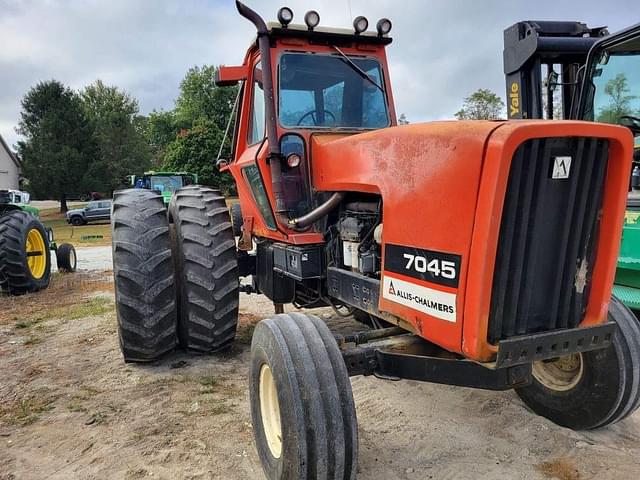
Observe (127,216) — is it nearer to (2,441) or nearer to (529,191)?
(2,441)

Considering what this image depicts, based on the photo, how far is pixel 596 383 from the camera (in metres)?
2.97

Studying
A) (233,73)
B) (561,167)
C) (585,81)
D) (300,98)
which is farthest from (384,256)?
(585,81)

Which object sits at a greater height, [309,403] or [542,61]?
[542,61]

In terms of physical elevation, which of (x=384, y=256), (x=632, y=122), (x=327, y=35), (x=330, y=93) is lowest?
(x=384, y=256)

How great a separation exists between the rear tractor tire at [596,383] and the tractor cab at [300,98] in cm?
175

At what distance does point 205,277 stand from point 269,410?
5.31 ft

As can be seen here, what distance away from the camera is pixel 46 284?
8266 millimetres

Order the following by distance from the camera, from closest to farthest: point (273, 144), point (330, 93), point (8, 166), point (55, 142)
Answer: point (273, 144), point (330, 93), point (55, 142), point (8, 166)

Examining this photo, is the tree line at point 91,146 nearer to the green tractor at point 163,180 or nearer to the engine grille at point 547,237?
the green tractor at point 163,180

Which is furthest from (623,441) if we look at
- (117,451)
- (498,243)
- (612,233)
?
(117,451)

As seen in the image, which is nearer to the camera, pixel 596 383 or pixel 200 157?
pixel 596 383

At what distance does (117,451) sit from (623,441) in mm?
2918

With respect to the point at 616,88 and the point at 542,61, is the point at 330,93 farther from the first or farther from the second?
the point at 616,88

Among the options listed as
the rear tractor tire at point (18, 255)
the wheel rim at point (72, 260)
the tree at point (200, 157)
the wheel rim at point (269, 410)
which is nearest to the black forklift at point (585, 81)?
the wheel rim at point (269, 410)
